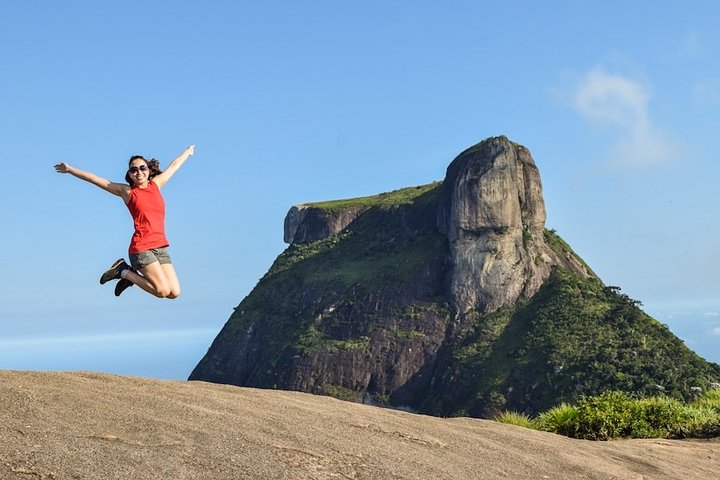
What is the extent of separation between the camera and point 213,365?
155750 mm

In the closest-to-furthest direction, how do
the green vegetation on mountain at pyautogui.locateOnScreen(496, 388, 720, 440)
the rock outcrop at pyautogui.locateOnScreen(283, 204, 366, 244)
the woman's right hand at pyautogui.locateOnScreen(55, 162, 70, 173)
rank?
1. the woman's right hand at pyautogui.locateOnScreen(55, 162, 70, 173)
2. the green vegetation on mountain at pyautogui.locateOnScreen(496, 388, 720, 440)
3. the rock outcrop at pyautogui.locateOnScreen(283, 204, 366, 244)

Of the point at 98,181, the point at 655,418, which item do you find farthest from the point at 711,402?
the point at 98,181

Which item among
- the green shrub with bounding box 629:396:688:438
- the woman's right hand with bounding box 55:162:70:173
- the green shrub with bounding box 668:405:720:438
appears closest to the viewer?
the woman's right hand with bounding box 55:162:70:173

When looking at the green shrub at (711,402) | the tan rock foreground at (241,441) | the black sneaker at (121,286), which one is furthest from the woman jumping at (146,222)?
the green shrub at (711,402)

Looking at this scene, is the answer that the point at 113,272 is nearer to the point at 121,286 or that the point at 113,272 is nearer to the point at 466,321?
the point at 121,286

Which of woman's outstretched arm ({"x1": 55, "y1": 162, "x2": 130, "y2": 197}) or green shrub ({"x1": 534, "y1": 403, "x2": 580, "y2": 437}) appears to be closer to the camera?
woman's outstretched arm ({"x1": 55, "y1": 162, "x2": 130, "y2": 197})

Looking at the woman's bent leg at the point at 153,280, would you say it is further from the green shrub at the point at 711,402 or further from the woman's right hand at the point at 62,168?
the green shrub at the point at 711,402

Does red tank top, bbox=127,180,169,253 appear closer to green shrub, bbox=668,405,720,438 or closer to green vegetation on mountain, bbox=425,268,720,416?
green shrub, bbox=668,405,720,438

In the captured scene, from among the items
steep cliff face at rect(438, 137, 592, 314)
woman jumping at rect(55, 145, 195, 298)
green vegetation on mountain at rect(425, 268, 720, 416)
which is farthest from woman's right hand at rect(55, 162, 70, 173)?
steep cliff face at rect(438, 137, 592, 314)

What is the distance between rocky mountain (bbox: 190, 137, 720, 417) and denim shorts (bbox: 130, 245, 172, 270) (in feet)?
312

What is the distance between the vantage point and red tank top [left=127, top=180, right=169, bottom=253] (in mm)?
10875

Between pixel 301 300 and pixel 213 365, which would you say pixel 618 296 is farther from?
pixel 213 365

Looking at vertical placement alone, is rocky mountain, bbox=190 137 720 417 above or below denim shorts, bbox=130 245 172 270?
above

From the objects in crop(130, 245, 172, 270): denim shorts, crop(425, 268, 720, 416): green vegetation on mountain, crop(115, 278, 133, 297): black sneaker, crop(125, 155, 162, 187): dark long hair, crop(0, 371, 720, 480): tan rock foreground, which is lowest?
crop(0, 371, 720, 480): tan rock foreground
